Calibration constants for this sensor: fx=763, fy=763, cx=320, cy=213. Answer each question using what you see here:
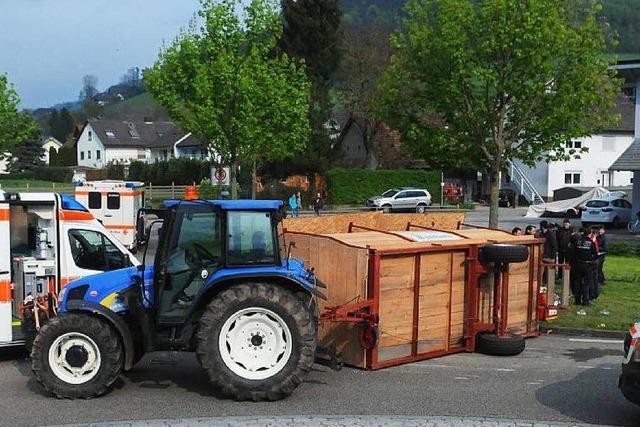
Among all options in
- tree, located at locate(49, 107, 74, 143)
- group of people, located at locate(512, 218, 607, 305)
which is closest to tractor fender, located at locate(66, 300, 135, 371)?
group of people, located at locate(512, 218, 607, 305)

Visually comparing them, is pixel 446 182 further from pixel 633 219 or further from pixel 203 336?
pixel 203 336

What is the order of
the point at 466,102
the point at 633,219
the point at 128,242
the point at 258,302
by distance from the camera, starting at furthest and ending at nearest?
1. the point at 633,219
2. the point at 128,242
3. the point at 466,102
4. the point at 258,302

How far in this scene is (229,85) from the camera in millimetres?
24672

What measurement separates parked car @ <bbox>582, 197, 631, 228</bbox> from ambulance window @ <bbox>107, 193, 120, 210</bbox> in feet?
83.3

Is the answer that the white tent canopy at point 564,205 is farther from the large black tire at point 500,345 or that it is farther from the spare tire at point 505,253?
the spare tire at point 505,253

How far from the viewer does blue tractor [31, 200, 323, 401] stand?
8422mm

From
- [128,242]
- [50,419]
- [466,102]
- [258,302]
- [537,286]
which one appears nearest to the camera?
[50,419]

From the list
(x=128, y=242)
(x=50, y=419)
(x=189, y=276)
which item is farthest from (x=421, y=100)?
(x=50, y=419)

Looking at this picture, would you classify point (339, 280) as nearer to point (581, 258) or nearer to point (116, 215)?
point (581, 258)

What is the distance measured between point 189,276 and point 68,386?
1784 mm

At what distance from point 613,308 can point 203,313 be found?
31.5 feet

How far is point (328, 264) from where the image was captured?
10.4m

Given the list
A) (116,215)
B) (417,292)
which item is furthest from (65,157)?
(417,292)

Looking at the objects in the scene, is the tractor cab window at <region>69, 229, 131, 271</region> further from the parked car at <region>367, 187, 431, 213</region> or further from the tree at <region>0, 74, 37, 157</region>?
the parked car at <region>367, 187, 431, 213</region>
